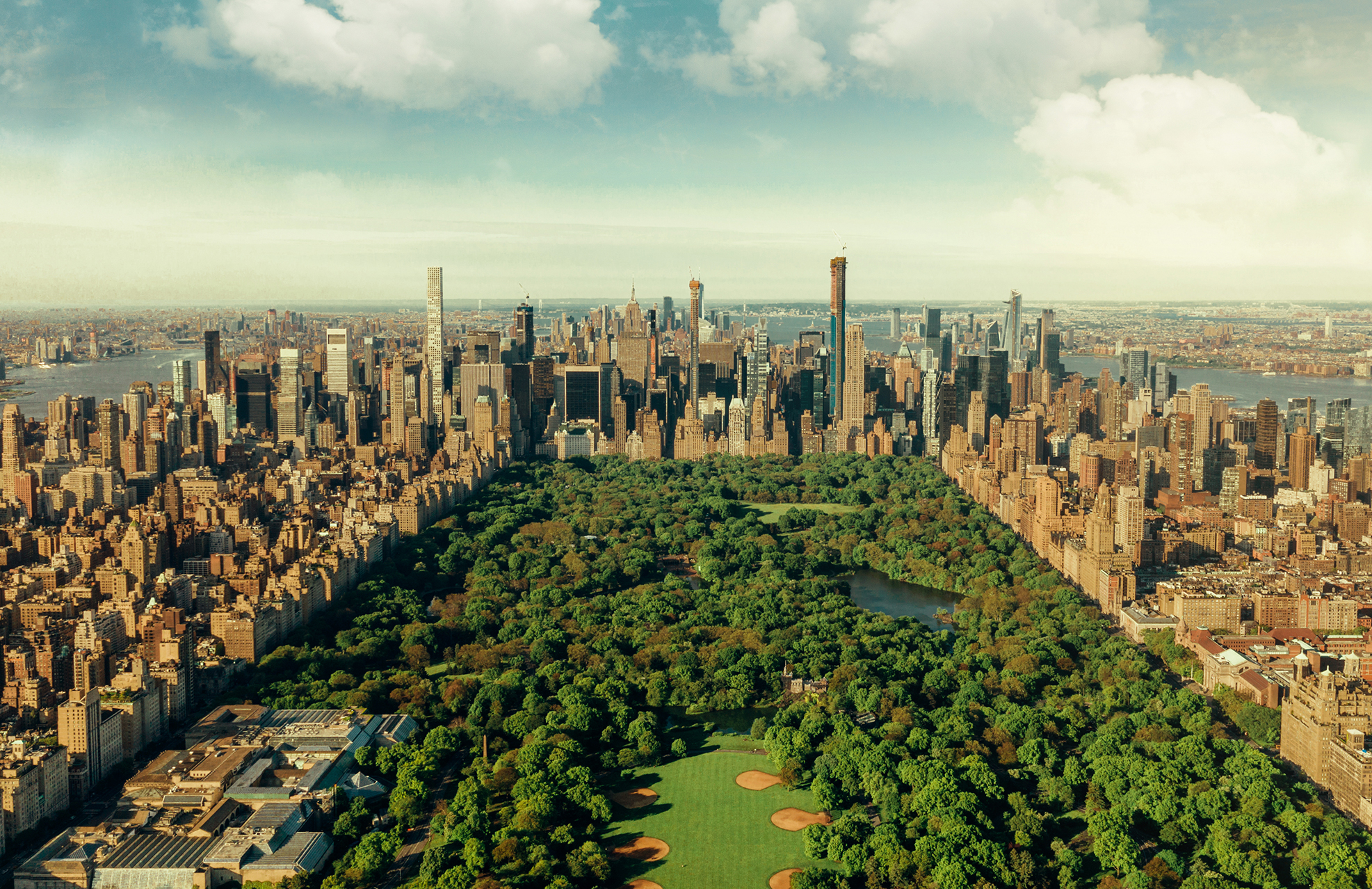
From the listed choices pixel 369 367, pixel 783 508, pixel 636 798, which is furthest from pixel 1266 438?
pixel 369 367

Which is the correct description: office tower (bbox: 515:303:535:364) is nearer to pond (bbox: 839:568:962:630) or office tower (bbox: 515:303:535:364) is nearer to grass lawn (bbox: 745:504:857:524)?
grass lawn (bbox: 745:504:857:524)

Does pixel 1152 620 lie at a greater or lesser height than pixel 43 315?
lesser

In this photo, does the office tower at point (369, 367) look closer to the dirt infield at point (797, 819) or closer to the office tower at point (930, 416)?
the office tower at point (930, 416)

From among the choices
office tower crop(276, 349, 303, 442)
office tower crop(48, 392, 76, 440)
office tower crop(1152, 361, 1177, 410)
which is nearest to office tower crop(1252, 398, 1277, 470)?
office tower crop(1152, 361, 1177, 410)

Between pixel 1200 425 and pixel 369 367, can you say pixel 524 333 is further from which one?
pixel 1200 425

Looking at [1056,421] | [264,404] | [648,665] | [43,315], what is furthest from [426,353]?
[648,665]

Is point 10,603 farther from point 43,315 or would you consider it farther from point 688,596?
point 43,315
